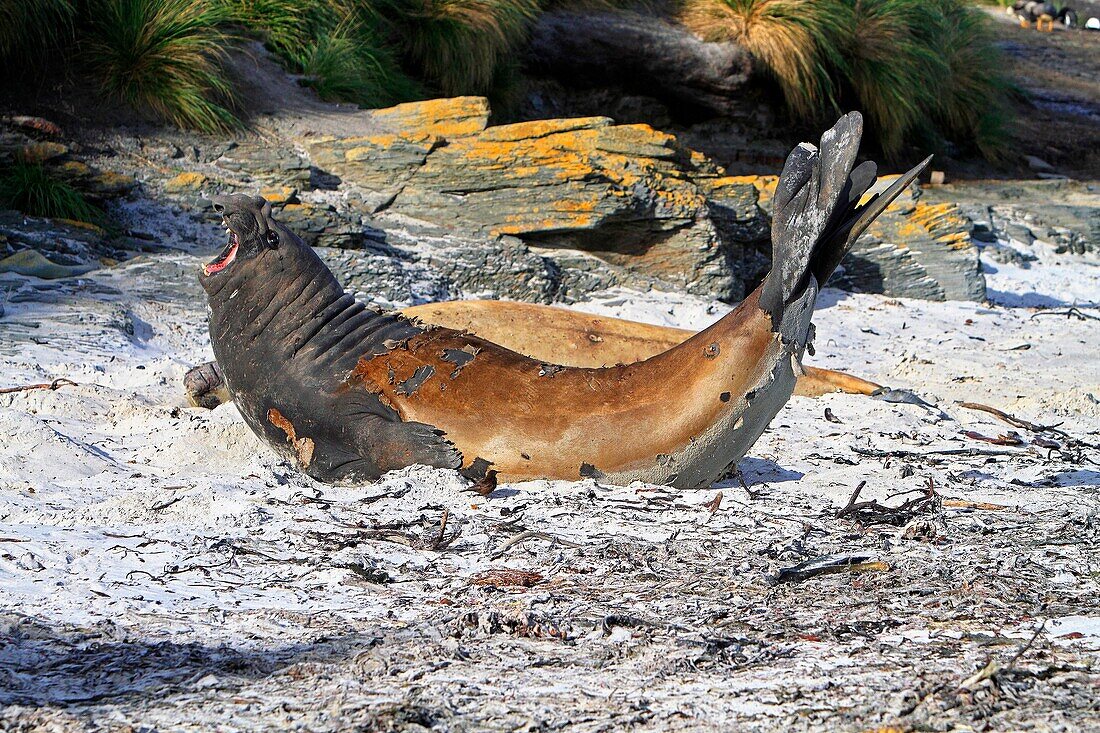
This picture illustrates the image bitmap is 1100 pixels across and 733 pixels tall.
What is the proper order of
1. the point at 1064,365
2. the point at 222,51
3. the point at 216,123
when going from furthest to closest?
the point at 222,51 → the point at 216,123 → the point at 1064,365

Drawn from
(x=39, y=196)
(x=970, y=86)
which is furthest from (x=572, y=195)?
(x=970, y=86)

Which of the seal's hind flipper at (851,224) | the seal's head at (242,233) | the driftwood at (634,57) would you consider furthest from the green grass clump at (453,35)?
the seal's hind flipper at (851,224)

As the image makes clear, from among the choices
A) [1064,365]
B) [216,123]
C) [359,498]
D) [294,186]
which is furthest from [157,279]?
[1064,365]

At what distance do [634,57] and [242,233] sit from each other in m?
8.91

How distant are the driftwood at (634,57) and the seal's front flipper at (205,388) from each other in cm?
792

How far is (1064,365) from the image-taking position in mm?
7555

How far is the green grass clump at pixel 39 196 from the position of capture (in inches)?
330

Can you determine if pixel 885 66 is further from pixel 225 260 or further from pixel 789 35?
pixel 225 260

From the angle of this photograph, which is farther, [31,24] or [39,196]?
[31,24]

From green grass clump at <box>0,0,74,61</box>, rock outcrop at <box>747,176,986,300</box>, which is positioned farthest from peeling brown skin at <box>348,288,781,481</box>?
green grass clump at <box>0,0,74,61</box>

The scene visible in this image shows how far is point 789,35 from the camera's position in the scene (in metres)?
13.0

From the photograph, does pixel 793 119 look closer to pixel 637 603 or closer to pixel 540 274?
pixel 540 274

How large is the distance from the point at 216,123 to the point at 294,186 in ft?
3.41

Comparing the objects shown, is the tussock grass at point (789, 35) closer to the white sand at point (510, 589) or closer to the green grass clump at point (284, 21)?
the green grass clump at point (284, 21)
